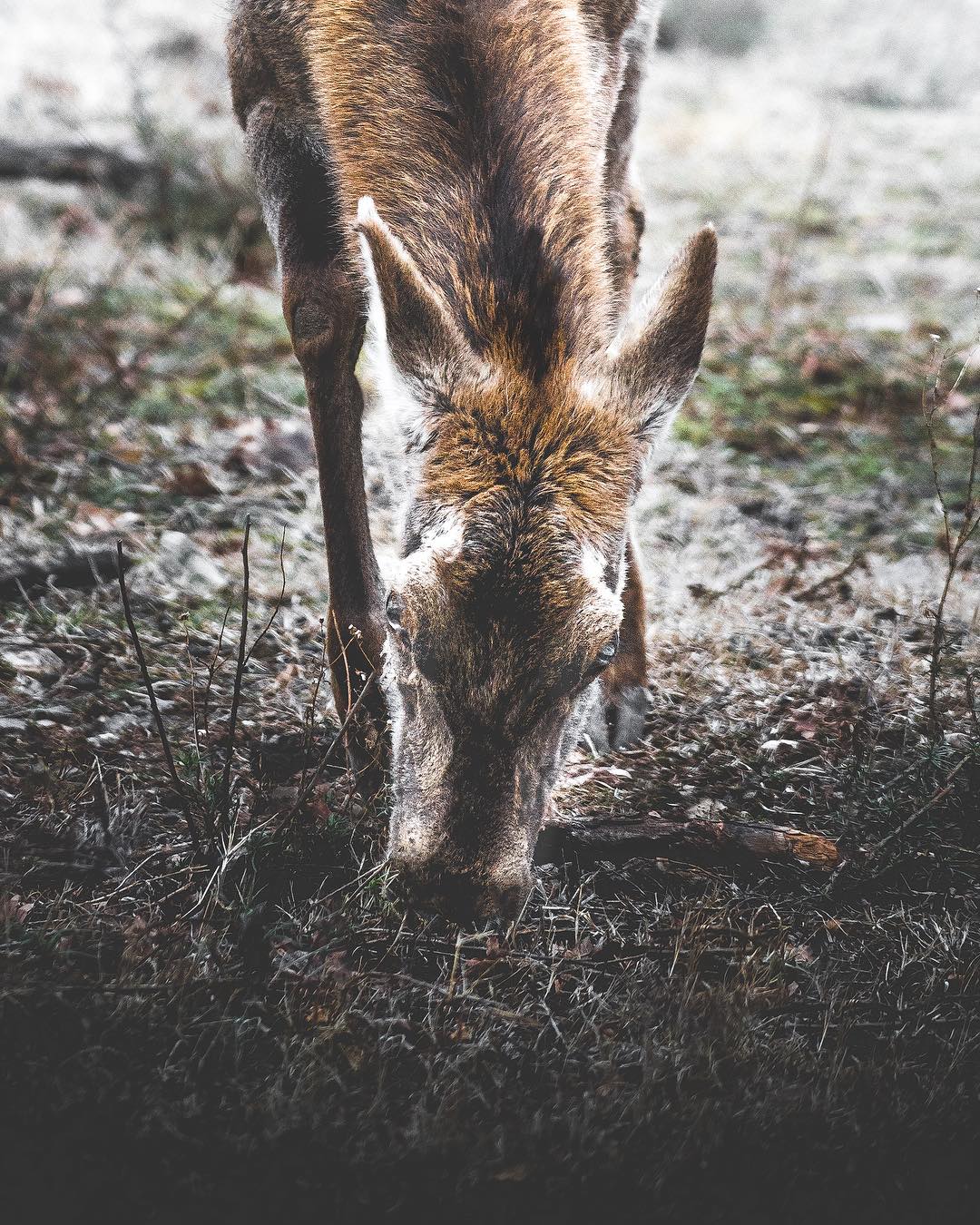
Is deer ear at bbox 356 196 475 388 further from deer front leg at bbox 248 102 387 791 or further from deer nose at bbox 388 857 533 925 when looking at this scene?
deer nose at bbox 388 857 533 925

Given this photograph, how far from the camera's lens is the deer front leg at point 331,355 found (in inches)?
154

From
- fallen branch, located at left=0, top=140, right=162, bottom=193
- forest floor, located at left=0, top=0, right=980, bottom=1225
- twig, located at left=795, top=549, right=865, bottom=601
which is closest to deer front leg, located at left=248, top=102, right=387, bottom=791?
forest floor, located at left=0, top=0, right=980, bottom=1225

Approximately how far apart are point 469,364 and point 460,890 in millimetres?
1483

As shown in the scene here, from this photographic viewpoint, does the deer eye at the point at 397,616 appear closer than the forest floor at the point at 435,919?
No

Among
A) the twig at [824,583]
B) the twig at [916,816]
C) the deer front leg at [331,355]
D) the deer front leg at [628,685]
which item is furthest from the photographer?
the twig at [824,583]

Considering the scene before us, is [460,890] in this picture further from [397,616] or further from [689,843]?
[689,843]

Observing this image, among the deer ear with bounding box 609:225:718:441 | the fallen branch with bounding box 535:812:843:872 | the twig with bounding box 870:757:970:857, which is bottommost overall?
the fallen branch with bounding box 535:812:843:872

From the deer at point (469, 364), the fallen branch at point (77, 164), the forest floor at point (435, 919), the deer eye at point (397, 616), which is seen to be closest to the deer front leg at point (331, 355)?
the deer at point (469, 364)

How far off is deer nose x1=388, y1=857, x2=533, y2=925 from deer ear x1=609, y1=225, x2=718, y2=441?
1.46m

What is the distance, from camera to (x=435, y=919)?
3.15 m

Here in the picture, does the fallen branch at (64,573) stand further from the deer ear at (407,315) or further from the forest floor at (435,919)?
the deer ear at (407,315)

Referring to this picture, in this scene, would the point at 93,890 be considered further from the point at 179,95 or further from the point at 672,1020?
the point at 179,95

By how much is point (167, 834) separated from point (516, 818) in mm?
1118

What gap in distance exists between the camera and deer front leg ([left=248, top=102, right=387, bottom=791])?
3920mm
